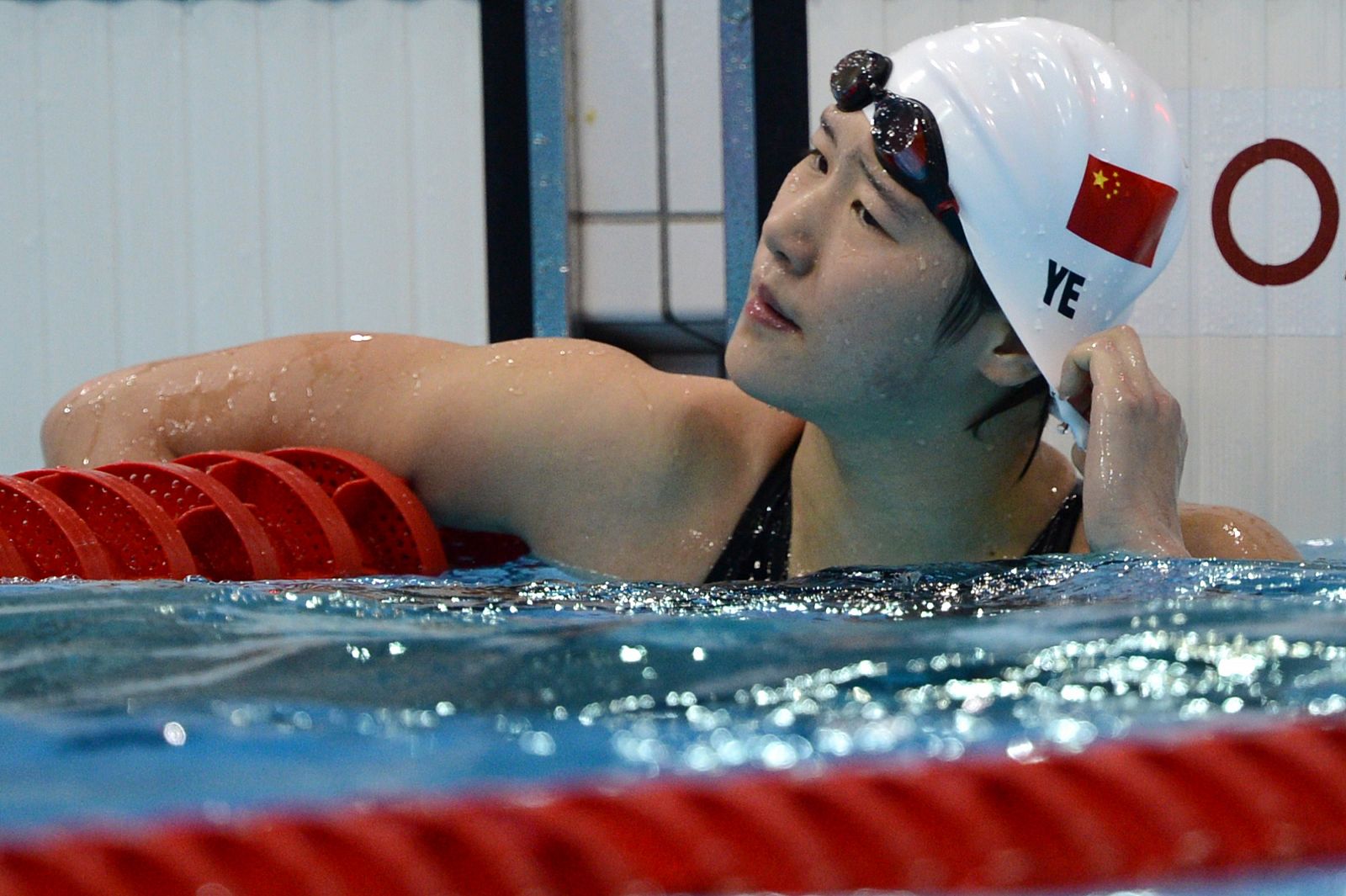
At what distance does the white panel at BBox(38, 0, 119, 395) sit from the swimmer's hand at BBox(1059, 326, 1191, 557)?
3.42 meters

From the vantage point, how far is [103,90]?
14.5 ft

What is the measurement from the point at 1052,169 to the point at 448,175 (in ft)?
8.58

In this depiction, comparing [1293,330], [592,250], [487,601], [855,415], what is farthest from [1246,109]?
[487,601]

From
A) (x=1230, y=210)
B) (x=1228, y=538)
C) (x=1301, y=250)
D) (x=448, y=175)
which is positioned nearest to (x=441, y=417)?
(x=1228, y=538)

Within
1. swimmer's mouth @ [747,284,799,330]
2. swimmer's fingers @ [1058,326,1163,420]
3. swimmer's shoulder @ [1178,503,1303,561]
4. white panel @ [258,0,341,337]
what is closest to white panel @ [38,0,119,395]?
white panel @ [258,0,341,337]

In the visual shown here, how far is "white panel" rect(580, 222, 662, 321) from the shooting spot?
4.17 m

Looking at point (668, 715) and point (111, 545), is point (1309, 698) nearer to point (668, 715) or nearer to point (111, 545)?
point (668, 715)

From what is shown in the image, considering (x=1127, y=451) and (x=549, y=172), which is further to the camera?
(x=549, y=172)

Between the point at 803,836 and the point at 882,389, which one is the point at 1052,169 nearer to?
the point at 882,389

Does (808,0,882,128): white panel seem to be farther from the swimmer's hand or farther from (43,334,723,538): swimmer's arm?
the swimmer's hand

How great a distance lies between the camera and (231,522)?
202 centimetres

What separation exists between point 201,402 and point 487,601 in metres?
1.16

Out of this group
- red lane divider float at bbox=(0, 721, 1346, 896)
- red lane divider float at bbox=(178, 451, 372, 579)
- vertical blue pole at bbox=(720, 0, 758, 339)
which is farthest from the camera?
vertical blue pole at bbox=(720, 0, 758, 339)

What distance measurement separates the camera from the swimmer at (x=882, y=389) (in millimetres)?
1965
